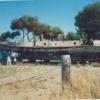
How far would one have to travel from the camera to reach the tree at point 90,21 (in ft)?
77.6

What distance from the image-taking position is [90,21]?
83.0ft

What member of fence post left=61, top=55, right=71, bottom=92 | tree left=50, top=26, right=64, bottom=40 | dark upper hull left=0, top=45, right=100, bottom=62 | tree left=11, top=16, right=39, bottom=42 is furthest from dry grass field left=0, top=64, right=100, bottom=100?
dark upper hull left=0, top=45, right=100, bottom=62

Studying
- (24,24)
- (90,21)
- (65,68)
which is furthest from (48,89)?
(90,21)

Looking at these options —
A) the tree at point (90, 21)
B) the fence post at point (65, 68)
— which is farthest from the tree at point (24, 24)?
the fence post at point (65, 68)

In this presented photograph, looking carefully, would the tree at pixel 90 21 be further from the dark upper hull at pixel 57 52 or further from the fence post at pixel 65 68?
the fence post at pixel 65 68

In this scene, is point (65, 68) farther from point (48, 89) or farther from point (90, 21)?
point (90, 21)

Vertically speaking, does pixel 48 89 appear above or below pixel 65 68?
below

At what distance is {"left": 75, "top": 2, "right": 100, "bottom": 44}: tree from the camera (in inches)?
931

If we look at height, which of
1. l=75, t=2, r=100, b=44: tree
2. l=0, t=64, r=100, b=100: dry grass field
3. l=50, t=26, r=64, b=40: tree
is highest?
l=75, t=2, r=100, b=44: tree

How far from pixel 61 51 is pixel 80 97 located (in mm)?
17152

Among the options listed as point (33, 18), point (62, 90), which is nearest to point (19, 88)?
point (62, 90)

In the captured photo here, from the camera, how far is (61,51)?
26266 millimetres

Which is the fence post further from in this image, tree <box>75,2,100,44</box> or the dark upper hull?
the dark upper hull

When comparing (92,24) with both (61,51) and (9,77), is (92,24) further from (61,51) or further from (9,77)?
(9,77)
